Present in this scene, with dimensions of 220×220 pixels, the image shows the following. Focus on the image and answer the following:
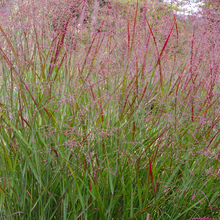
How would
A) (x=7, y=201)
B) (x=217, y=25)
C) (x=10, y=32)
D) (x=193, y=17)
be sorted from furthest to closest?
1. (x=193, y=17)
2. (x=217, y=25)
3. (x=10, y=32)
4. (x=7, y=201)

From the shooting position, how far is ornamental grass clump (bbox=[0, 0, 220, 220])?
1.34m

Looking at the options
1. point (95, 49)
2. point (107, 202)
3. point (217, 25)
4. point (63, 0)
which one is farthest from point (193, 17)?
point (107, 202)

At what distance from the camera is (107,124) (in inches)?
65.9

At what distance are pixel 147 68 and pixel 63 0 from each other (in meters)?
0.74

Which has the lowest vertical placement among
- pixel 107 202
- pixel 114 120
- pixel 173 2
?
pixel 107 202

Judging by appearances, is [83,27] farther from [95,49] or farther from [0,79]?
[0,79]

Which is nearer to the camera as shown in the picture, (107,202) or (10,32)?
(107,202)

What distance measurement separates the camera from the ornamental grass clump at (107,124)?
134cm

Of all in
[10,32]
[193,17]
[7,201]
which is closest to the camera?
[7,201]

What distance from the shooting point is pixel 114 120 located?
172 cm

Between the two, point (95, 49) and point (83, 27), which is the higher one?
point (83, 27)

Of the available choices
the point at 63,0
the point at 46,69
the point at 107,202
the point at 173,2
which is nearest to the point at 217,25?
the point at 173,2

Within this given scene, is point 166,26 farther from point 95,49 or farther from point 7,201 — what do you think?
point 7,201

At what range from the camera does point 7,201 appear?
131 cm
